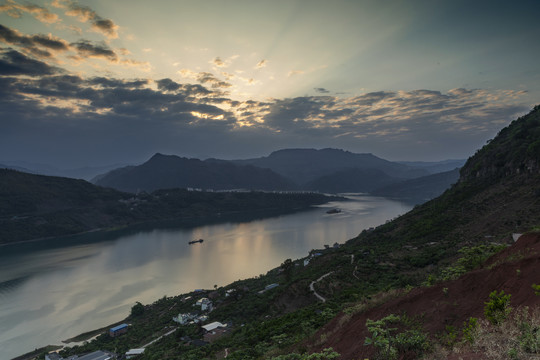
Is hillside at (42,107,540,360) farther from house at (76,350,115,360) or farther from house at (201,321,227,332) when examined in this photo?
house at (76,350,115,360)

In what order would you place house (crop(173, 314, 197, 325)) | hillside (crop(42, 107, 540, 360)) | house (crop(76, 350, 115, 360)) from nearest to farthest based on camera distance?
1. hillside (crop(42, 107, 540, 360))
2. house (crop(76, 350, 115, 360))
3. house (crop(173, 314, 197, 325))

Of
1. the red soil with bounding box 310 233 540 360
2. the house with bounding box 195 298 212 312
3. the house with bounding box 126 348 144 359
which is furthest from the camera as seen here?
the house with bounding box 195 298 212 312

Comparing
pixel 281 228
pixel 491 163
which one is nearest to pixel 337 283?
pixel 491 163

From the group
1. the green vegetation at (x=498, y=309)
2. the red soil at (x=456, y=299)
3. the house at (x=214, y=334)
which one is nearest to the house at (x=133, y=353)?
the house at (x=214, y=334)

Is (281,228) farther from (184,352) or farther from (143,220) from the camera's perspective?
(184,352)

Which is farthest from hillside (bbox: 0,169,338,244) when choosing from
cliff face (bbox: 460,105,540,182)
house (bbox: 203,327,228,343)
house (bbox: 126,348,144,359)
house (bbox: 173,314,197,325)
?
cliff face (bbox: 460,105,540,182)

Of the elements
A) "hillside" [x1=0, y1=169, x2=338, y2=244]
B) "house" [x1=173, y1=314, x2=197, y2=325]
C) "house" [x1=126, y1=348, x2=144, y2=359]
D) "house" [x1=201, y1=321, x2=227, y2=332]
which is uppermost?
"hillside" [x1=0, y1=169, x2=338, y2=244]

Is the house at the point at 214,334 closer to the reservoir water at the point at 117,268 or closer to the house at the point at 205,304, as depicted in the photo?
the house at the point at 205,304

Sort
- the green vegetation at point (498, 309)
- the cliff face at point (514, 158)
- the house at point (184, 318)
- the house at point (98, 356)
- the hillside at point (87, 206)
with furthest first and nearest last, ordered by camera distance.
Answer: the hillside at point (87, 206) → the cliff face at point (514, 158) → the house at point (184, 318) → the house at point (98, 356) → the green vegetation at point (498, 309)
